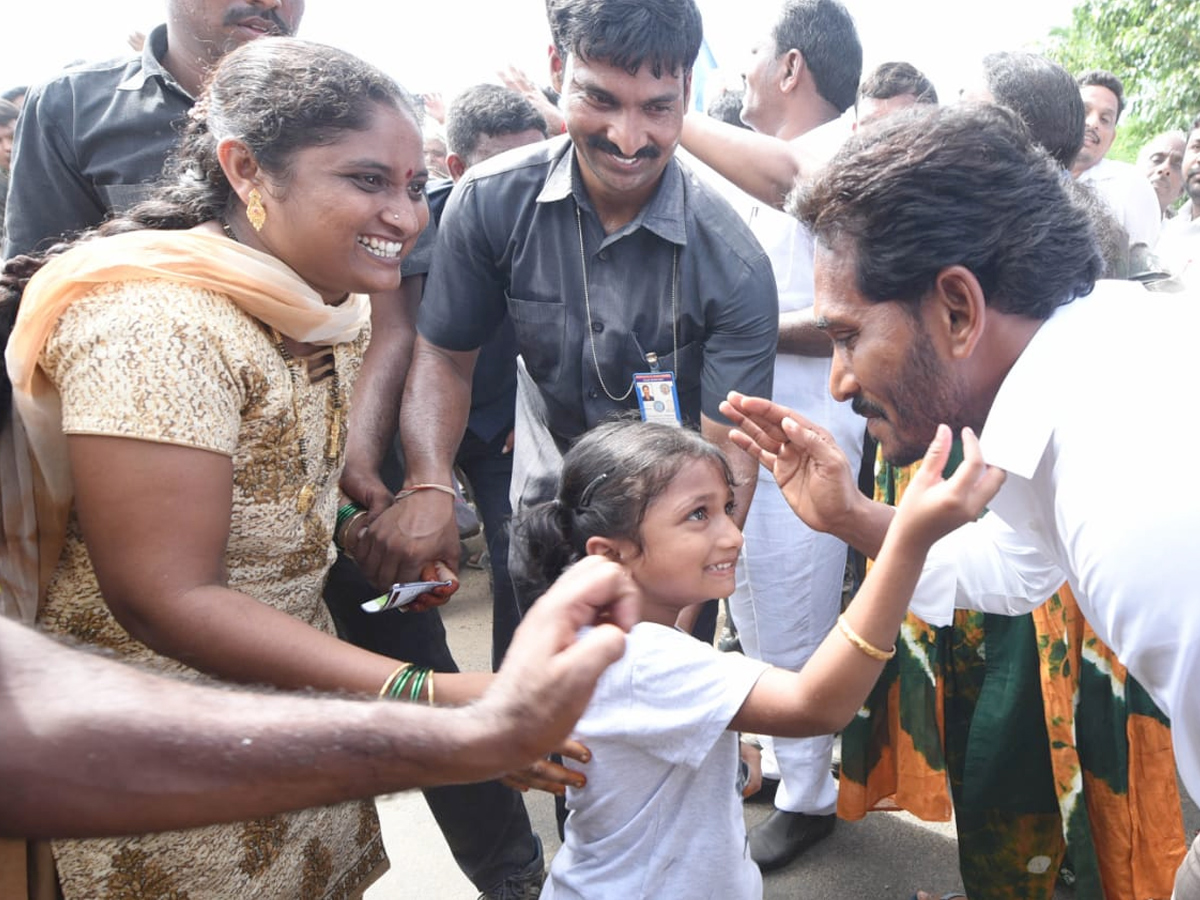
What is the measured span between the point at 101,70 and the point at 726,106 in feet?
12.5

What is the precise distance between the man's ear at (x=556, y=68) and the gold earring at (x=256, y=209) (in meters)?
1.11

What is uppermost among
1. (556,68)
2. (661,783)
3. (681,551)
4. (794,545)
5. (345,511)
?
(556,68)

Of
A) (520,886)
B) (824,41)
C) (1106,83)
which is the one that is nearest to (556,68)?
(824,41)

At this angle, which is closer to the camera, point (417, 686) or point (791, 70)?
point (417, 686)

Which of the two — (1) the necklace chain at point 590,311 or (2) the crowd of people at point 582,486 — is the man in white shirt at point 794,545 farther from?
(1) the necklace chain at point 590,311

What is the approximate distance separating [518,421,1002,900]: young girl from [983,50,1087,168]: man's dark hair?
4.99ft

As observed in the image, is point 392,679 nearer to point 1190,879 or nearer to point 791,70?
point 1190,879

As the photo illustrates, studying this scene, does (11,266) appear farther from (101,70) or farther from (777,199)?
(777,199)

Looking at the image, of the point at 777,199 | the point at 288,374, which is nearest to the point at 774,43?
the point at 777,199

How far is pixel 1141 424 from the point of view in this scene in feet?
4.41

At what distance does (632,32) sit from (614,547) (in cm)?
128

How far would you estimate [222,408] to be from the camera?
1586 mm

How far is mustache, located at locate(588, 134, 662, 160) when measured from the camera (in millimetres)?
2471

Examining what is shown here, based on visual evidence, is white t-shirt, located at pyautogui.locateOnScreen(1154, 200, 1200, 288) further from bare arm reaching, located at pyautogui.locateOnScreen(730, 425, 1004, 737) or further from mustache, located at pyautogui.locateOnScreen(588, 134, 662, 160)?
bare arm reaching, located at pyautogui.locateOnScreen(730, 425, 1004, 737)
